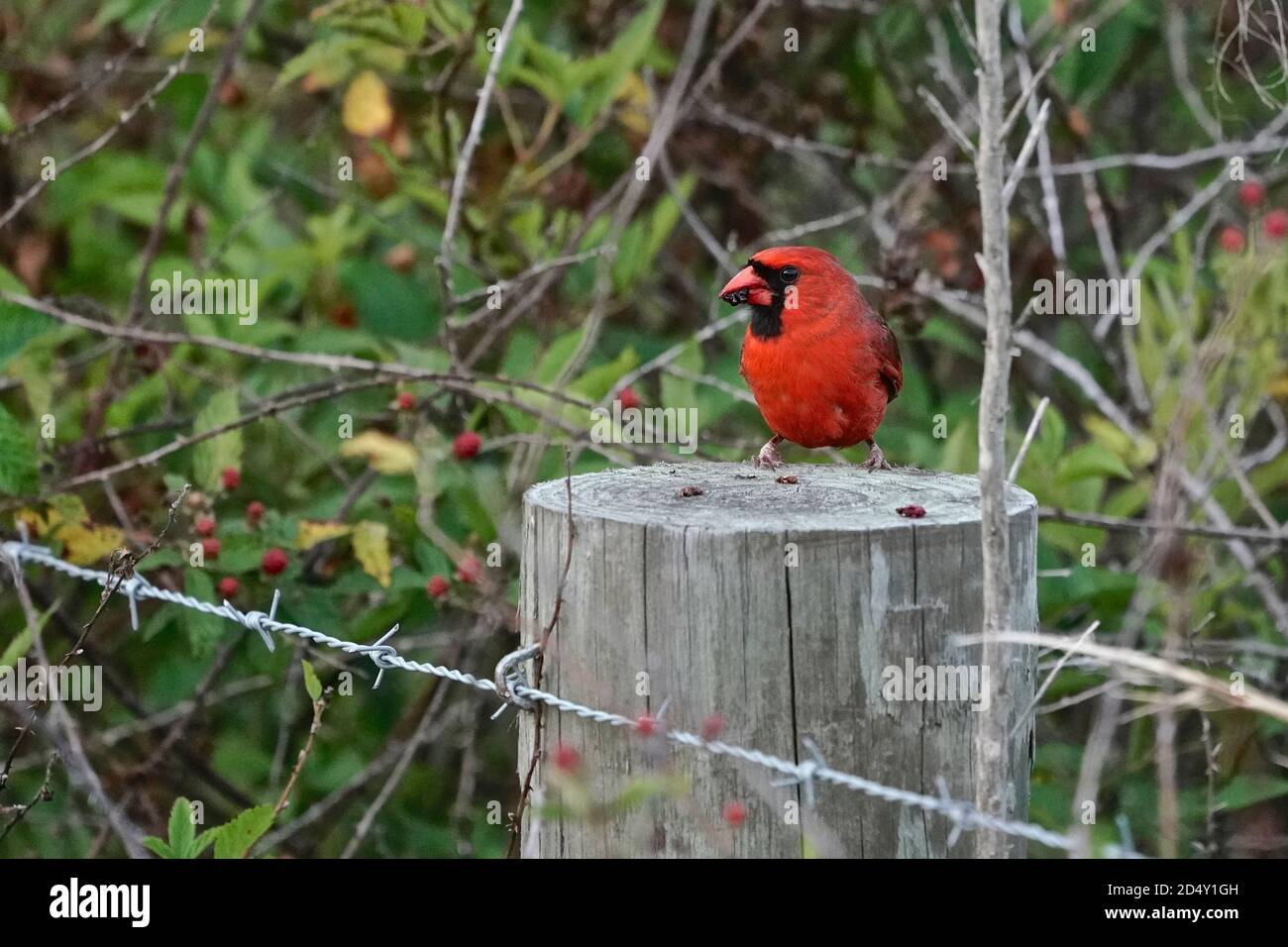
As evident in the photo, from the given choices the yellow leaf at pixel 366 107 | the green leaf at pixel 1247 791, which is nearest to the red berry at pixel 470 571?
the yellow leaf at pixel 366 107

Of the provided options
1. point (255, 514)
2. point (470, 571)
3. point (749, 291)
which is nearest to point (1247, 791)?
point (749, 291)

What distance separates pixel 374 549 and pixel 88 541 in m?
0.75

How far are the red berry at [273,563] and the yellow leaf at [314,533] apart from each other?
0.06 metres

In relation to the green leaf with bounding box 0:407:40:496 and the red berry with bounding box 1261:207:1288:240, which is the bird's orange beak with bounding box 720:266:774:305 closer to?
the red berry with bounding box 1261:207:1288:240

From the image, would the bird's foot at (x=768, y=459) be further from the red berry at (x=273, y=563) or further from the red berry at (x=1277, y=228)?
the red berry at (x=1277, y=228)

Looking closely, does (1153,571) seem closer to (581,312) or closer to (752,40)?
(581,312)

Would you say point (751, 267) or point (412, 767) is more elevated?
point (751, 267)

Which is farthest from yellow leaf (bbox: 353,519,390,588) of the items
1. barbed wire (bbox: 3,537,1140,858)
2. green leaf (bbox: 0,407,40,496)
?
barbed wire (bbox: 3,537,1140,858)

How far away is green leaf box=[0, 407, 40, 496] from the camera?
12.7ft

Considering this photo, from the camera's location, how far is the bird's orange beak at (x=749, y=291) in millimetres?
3740

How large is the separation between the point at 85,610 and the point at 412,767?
1250 millimetres

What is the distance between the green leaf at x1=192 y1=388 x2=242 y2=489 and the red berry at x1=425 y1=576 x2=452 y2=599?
591 millimetres

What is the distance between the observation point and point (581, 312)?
18.5 ft
